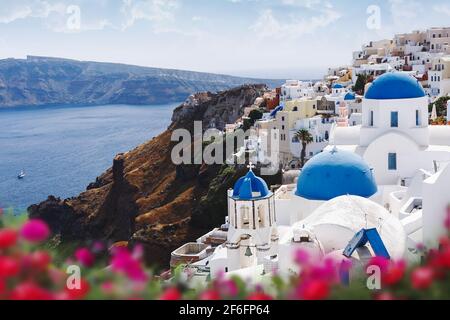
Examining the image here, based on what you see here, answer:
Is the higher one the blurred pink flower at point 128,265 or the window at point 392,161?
the blurred pink flower at point 128,265

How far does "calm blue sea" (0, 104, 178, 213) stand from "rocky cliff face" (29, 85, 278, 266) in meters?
5.18

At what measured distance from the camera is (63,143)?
340 ft

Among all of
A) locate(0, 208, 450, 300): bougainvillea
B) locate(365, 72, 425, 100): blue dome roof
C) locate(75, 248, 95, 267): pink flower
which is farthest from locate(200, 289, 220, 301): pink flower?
locate(365, 72, 425, 100): blue dome roof

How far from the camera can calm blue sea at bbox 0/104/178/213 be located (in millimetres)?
69062

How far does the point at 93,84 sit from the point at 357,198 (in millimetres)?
186785

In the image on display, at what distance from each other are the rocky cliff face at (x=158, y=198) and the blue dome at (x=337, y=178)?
60.9ft

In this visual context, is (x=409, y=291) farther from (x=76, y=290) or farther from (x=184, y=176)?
(x=184, y=176)

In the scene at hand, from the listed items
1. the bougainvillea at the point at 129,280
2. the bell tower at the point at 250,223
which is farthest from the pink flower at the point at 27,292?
the bell tower at the point at 250,223

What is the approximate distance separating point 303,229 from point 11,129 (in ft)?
423

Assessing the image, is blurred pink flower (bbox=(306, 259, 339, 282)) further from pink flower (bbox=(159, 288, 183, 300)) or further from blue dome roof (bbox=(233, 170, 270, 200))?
blue dome roof (bbox=(233, 170, 270, 200))

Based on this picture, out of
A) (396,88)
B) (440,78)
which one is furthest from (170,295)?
(440,78)

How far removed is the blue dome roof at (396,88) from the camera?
2081 cm

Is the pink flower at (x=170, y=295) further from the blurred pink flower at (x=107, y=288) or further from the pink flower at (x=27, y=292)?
the pink flower at (x=27, y=292)
